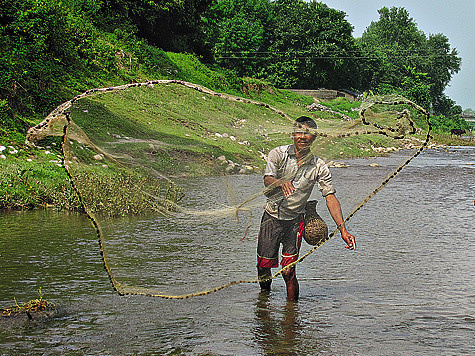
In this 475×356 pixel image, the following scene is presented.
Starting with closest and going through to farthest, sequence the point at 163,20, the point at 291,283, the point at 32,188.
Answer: the point at 291,283, the point at 32,188, the point at 163,20

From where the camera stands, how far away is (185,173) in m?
7.04

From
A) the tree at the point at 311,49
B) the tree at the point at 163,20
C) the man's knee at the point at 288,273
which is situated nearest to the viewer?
the man's knee at the point at 288,273

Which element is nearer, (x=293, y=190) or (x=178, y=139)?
(x=293, y=190)

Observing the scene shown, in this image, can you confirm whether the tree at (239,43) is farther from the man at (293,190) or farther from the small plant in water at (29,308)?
the small plant in water at (29,308)

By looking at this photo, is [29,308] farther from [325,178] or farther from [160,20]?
[160,20]

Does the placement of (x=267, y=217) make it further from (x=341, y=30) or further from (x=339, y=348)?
(x=341, y=30)

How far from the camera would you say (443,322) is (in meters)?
5.16

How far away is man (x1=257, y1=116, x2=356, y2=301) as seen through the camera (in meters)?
4.97

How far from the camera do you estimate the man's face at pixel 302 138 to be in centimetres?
496

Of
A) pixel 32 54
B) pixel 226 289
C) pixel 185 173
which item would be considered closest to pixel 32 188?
pixel 185 173

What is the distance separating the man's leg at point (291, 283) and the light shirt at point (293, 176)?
55cm

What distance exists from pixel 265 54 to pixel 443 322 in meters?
51.6

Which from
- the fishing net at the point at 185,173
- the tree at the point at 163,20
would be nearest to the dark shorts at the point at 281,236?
the fishing net at the point at 185,173

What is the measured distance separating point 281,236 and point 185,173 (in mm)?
2260
